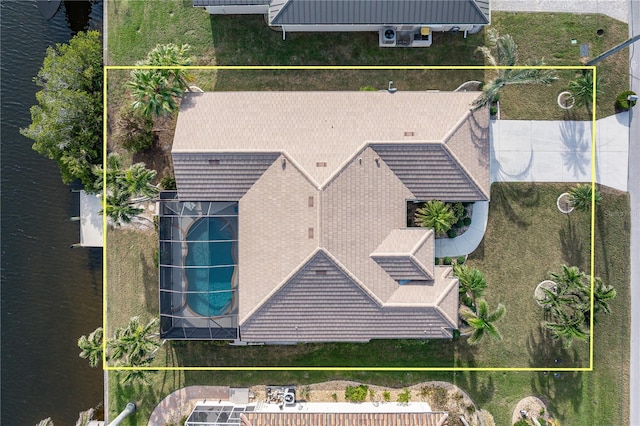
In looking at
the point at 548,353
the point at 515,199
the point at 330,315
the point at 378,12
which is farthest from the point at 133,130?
the point at 548,353

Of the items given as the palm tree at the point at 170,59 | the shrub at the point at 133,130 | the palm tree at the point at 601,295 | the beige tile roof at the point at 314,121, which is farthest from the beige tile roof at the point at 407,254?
the shrub at the point at 133,130

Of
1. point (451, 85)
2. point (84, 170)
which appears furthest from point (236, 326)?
point (451, 85)

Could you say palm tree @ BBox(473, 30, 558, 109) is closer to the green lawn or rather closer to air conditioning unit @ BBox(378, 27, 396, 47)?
air conditioning unit @ BBox(378, 27, 396, 47)

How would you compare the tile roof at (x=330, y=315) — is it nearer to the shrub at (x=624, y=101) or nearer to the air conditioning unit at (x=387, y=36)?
the air conditioning unit at (x=387, y=36)

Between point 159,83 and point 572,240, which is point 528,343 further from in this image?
point 159,83

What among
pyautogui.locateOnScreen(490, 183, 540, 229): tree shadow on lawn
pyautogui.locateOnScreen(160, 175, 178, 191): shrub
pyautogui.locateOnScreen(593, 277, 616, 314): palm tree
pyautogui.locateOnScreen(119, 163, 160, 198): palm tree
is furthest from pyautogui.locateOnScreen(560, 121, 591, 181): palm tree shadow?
pyautogui.locateOnScreen(119, 163, 160, 198): palm tree
